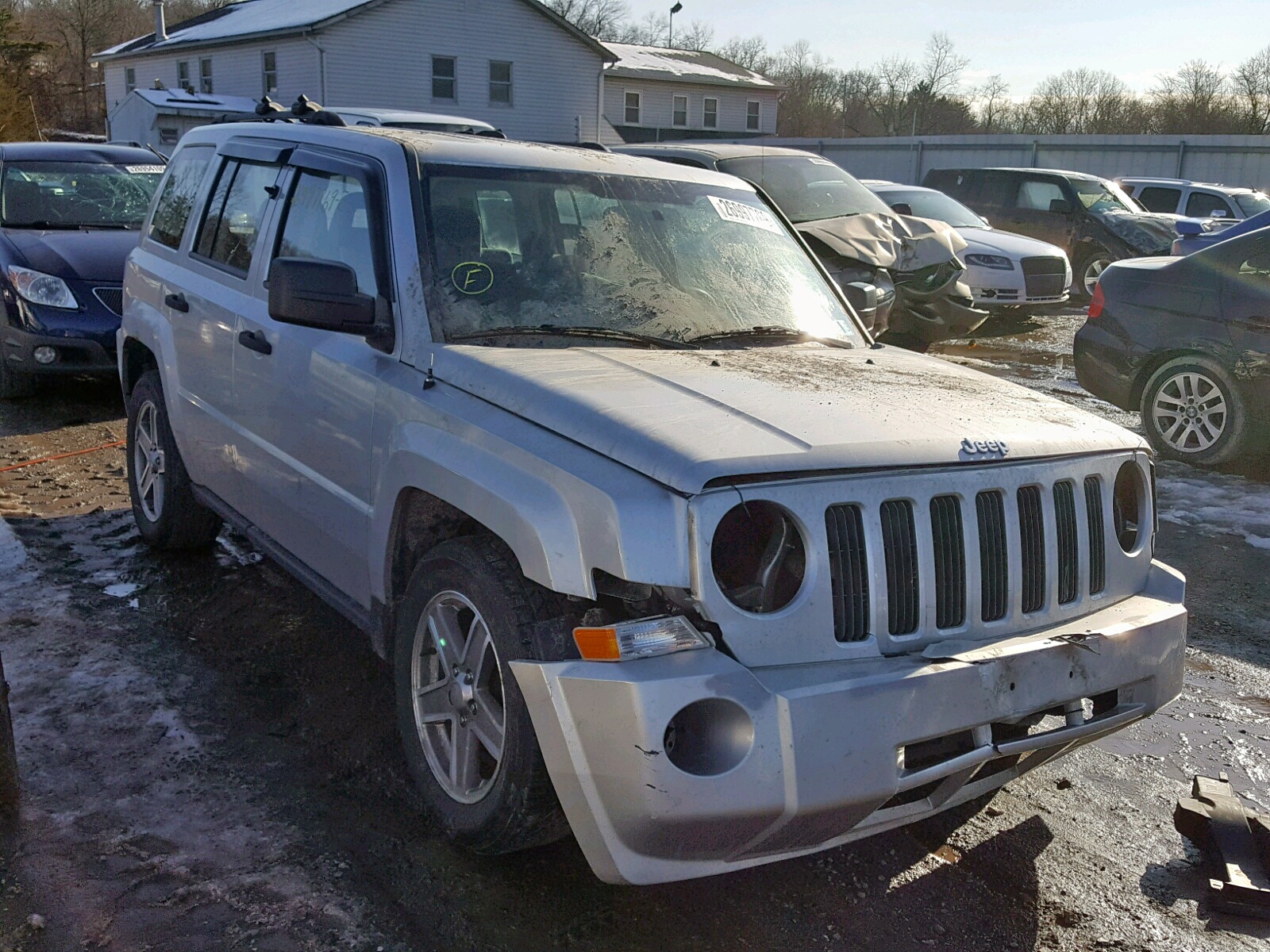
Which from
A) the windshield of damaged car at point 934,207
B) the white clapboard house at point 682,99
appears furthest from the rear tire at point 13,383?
the white clapboard house at point 682,99

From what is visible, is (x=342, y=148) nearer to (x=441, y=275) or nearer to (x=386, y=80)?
(x=441, y=275)

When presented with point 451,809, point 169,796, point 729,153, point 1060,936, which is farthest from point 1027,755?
point 729,153

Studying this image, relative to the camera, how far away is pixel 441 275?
360 centimetres

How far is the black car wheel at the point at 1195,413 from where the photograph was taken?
7711mm

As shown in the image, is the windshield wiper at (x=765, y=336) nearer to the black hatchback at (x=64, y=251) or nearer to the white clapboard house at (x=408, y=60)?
the black hatchback at (x=64, y=251)

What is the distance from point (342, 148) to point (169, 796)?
217cm

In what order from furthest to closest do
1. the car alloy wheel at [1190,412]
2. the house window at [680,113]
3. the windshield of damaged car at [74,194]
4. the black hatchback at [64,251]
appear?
the house window at [680,113] < the windshield of damaged car at [74,194] < the black hatchback at [64,251] < the car alloy wheel at [1190,412]

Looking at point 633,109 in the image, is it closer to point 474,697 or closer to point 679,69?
point 679,69

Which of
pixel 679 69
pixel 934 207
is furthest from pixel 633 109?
pixel 934 207

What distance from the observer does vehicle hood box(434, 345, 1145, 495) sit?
106 inches

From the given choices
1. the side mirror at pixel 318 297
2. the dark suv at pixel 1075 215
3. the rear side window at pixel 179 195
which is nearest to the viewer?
the side mirror at pixel 318 297

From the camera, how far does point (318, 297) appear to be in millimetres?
3412

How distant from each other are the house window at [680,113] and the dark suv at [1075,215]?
28577mm

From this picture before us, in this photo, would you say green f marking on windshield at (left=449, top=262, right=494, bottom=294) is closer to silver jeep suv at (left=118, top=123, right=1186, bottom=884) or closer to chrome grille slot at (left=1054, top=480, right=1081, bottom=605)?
silver jeep suv at (left=118, top=123, right=1186, bottom=884)
